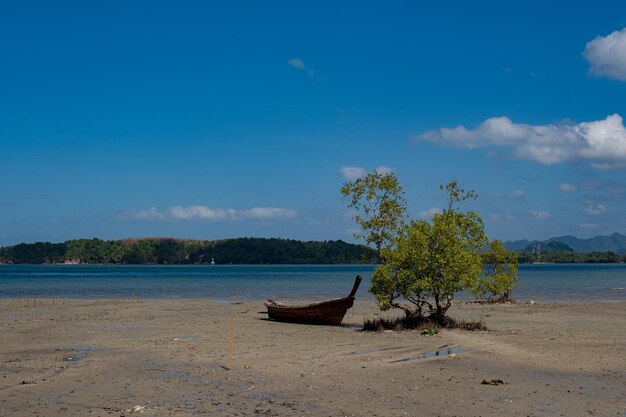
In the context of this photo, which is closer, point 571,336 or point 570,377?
point 570,377

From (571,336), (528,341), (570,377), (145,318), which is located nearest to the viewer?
(570,377)

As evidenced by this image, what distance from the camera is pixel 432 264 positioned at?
24.4 meters

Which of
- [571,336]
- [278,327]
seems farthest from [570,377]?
[278,327]

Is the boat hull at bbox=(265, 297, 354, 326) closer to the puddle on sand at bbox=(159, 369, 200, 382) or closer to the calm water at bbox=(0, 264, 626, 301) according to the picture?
the puddle on sand at bbox=(159, 369, 200, 382)

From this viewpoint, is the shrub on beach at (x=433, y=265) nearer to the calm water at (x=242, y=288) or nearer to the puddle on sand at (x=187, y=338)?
the puddle on sand at (x=187, y=338)

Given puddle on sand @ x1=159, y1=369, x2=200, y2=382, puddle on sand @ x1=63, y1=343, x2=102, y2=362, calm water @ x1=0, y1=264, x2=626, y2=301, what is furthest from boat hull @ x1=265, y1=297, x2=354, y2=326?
calm water @ x1=0, y1=264, x2=626, y2=301

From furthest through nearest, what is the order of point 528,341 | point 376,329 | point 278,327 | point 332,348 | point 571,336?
point 278,327 → point 376,329 → point 571,336 → point 528,341 → point 332,348

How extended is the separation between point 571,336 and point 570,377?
28.3 feet

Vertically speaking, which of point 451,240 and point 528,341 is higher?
point 451,240

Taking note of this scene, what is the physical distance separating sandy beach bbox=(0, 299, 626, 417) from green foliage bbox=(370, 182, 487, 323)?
1.67m

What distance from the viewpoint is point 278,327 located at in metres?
27.4

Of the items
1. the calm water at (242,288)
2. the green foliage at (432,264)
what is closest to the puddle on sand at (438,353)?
Answer: the green foliage at (432,264)

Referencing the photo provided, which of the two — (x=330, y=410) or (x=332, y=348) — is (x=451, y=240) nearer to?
(x=332, y=348)

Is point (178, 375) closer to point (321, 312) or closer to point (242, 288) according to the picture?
point (321, 312)
